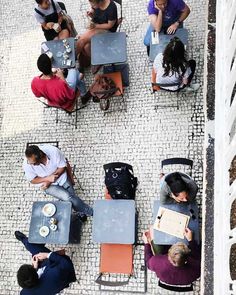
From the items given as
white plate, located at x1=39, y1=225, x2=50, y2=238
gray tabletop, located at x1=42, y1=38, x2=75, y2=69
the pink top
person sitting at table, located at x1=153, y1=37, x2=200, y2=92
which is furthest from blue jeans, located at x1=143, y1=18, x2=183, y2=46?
white plate, located at x1=39, y1=225, x2=50, y2=238

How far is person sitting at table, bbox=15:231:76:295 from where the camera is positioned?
442 centimetres

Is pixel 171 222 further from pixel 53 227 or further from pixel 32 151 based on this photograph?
pixel 32 151

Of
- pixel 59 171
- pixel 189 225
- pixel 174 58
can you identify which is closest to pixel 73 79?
pixel 59 171

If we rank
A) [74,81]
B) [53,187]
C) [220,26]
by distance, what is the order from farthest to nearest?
1. [74,81]
2. [53,187]
3. [220,26]

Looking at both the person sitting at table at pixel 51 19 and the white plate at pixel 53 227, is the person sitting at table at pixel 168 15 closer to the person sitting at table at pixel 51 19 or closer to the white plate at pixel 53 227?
the person sitting at table at pixel 51 19

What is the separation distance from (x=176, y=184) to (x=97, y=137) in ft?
6.78

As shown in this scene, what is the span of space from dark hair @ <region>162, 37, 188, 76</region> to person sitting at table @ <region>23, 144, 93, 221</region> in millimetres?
1844

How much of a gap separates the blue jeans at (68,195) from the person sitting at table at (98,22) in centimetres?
210

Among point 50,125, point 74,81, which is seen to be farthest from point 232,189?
point 50,125

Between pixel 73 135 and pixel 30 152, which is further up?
pixel 73 135

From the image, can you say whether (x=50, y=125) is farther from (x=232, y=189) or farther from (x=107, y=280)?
(x=232, y=189)

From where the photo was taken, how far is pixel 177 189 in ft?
15.2

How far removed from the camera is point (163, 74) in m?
5.59

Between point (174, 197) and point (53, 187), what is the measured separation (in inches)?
70.9
